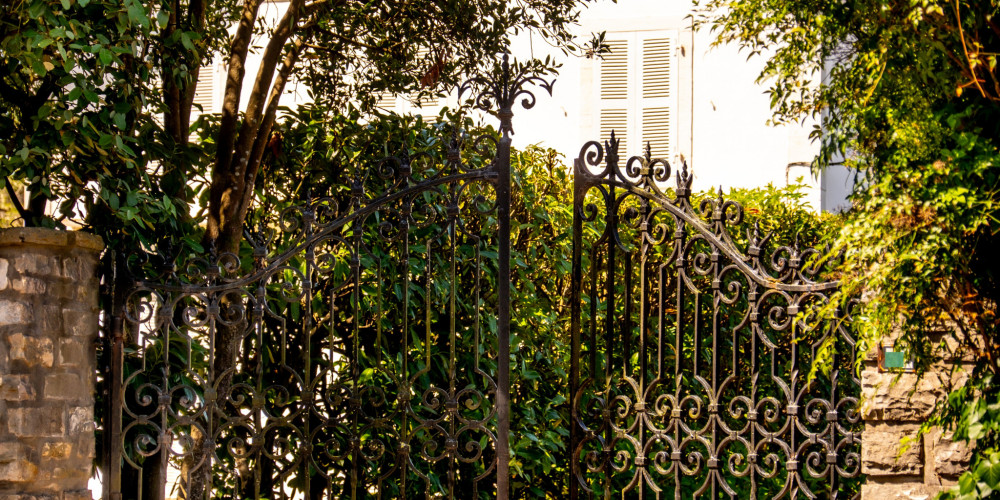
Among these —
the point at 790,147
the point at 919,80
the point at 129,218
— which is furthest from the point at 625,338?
the point at 790,147

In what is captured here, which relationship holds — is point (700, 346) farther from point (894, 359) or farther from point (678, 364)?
point (894, 359)

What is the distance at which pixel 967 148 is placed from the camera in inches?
156

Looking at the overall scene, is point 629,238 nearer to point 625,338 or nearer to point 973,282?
point 625,338

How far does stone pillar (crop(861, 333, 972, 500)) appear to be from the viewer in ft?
13.8

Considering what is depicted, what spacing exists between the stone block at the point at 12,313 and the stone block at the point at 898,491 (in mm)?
3755

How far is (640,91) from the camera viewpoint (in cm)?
1023

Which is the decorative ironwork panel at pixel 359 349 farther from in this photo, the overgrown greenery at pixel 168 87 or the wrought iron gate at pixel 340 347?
the overgrown greenery at pixel 168 87

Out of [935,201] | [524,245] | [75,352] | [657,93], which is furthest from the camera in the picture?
[657,93]

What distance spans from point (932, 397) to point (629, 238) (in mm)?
3553

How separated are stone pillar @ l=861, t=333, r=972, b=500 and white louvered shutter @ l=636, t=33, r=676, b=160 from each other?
236 inches

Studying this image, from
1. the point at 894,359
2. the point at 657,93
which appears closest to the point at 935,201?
the point at 894,359

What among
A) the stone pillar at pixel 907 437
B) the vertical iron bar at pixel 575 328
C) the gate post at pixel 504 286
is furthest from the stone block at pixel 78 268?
the stone pillar at pixel 907 437

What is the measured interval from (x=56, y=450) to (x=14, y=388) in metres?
0.34

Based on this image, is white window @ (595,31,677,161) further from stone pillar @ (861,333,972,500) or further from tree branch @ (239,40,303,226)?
stone pillar @ (861,333,972,500)
